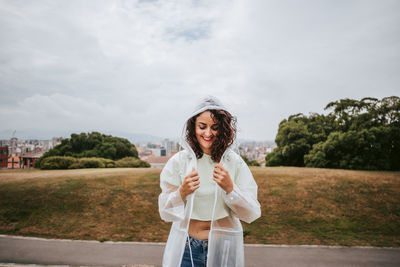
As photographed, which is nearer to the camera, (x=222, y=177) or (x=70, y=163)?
(x=222, y=177)

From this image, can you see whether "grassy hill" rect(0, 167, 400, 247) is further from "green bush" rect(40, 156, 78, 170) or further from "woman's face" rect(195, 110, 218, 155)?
"woman's face" rect(195, 110, 218, 155)

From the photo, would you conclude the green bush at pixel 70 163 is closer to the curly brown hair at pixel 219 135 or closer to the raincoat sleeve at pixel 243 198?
the curly brown hair at pixel 219 135

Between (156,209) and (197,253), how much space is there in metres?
7.31

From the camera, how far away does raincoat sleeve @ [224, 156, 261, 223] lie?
1.86m

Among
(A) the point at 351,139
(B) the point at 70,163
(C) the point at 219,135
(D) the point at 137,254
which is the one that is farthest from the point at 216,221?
(A) the point at 351,139

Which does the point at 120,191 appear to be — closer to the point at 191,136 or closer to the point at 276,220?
the point at 276,220

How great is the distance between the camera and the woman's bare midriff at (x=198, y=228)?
2018mm

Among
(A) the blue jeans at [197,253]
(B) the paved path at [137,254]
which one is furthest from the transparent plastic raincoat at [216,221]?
(B) the paved path at [137,254]

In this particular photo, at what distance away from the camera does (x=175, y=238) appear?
1.94 m

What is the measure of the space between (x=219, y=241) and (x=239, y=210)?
0.97 ft

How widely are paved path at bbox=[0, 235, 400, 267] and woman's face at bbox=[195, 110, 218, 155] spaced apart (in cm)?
436

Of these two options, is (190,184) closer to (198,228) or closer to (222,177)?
(222,177)

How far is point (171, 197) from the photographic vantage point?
1.89 metres

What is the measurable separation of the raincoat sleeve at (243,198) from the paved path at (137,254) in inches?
168
